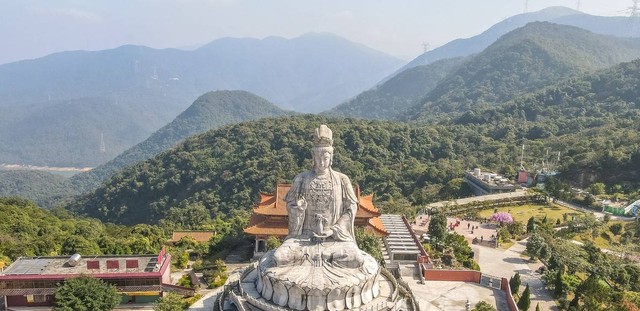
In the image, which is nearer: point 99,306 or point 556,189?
point 99,306

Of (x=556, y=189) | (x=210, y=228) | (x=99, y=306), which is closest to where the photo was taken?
(x=99, y=306)

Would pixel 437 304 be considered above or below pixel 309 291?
below

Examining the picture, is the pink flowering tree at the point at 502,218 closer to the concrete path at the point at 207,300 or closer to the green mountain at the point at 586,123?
the green mountain at the point at 586,123

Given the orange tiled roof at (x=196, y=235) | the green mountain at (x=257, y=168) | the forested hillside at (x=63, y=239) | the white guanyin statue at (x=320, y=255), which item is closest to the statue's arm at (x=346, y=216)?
the white guanyin statue at (x=320, y=255)

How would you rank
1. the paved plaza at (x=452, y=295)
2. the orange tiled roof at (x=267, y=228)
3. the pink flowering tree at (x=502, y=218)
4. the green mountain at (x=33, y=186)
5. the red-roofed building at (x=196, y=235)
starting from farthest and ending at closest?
the green mountain at (x=33, y=186)
the pink flowering tree at (x=502, y=218)
the red-roofed building at (x=196, y=235)
the orange tiled roof at (x=267, y=228)
the paved plaza at (x=452, y=295)

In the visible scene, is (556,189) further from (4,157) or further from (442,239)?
(4,157)

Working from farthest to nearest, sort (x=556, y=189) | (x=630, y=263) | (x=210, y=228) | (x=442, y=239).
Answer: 1. (x=556, y=189)
2. (x=210, y=228)
3. (x=442, y=239)
4. (x=630, y=263)

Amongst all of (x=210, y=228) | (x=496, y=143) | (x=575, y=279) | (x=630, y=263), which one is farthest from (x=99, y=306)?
(x=496, y=143)
